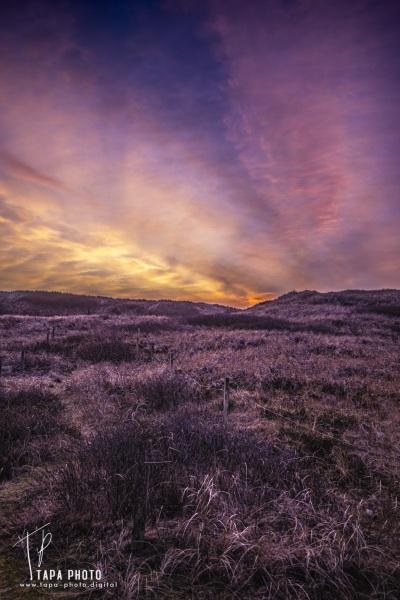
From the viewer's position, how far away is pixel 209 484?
395 cm

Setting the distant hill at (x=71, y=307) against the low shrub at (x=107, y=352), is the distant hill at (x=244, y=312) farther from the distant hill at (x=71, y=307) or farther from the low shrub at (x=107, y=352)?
the low shrub at (x=107, y=352)

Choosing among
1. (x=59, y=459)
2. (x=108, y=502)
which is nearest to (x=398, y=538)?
(x=108, y=502)

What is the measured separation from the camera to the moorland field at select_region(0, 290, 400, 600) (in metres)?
3.04

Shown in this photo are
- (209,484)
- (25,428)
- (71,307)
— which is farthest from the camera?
(71,307)

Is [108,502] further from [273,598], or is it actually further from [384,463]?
[384,463]

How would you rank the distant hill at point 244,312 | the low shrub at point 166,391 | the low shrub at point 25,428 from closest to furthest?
the low shrub at point 25,428 < the low shrub at point 166,391 < the distant hill at point 244,312

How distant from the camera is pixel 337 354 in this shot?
50.1ft

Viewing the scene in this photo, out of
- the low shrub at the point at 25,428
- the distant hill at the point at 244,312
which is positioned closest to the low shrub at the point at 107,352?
the low shrub at the point at 25,428

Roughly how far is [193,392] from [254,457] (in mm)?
4994

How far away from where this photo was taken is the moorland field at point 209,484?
9.99 feet

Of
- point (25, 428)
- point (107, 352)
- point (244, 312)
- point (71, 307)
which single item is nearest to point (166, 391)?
point (25, 428)

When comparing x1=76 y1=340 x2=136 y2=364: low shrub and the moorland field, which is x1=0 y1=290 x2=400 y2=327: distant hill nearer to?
x1=76 y1=340 x2=136 y2=364: low shrub

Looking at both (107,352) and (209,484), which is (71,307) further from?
(209,484)

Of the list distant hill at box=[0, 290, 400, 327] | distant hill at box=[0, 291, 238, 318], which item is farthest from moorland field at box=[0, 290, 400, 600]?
distant hill at box=[0, 291, 238, 318]
